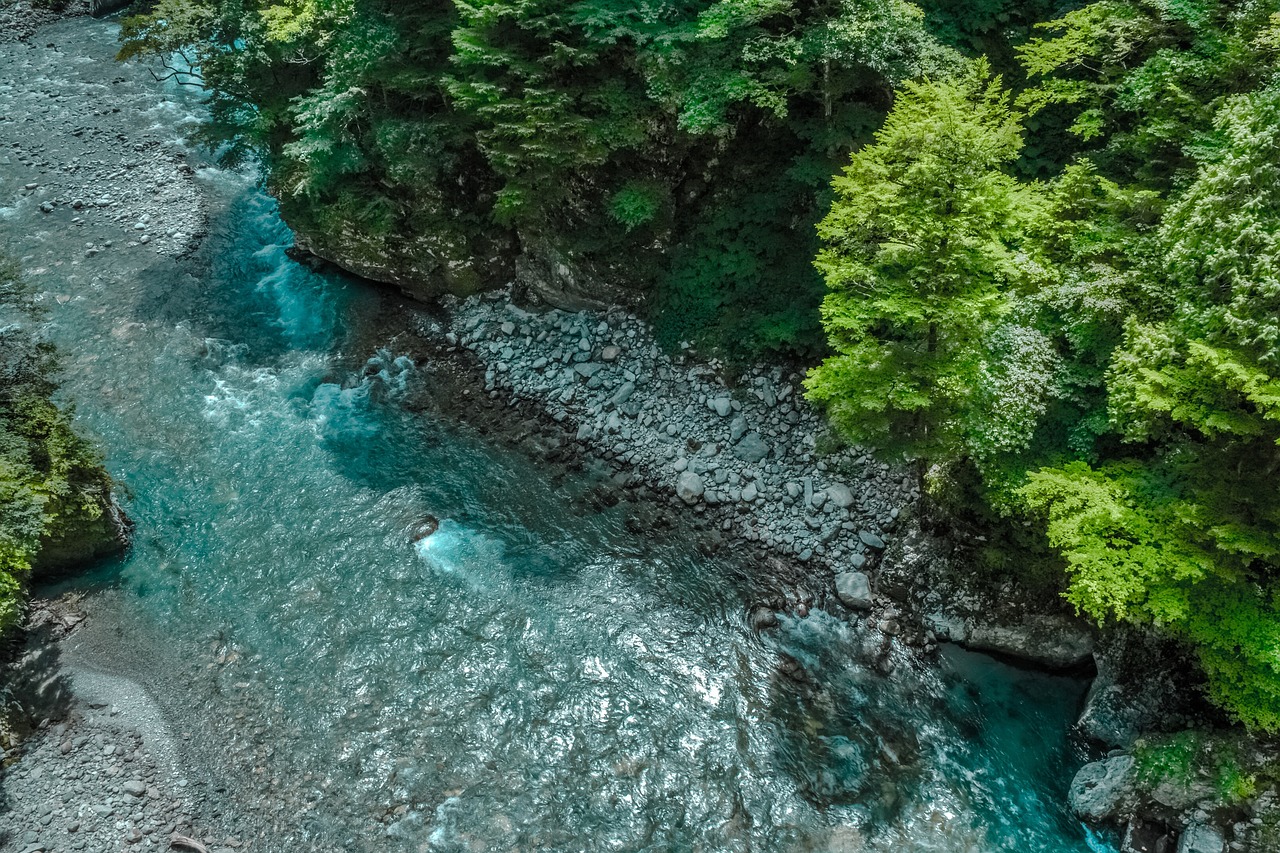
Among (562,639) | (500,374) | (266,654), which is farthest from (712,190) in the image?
(266,654)

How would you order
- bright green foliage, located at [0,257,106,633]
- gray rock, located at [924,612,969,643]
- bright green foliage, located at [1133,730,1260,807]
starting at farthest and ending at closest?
gray rock, located at [924,612,969,643] → bright green foliage, located at [0,257,106,633] → bright green foliage, located at [1133,730,1260,807]

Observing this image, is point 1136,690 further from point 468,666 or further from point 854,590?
point 468,666

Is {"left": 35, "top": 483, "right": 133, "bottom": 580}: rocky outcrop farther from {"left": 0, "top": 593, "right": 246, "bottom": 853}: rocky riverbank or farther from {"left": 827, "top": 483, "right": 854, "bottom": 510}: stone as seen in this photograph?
{"left": 827, "top": 483, "right": 854, "bottom": 510}: stone

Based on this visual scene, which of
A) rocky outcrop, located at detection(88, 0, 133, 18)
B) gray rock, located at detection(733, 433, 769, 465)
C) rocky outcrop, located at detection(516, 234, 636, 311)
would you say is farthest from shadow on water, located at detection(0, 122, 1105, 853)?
rocky outcrop, located at detection(88, 0, 133, 18)

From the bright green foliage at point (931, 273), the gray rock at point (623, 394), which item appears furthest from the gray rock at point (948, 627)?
the gray rock at point (623, 394)

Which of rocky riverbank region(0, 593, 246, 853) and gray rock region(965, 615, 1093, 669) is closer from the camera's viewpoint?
rocky riverbank region(0, 593, 246, 853)

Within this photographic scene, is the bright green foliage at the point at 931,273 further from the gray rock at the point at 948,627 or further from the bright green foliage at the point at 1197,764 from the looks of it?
the bright green foliage at the point at 1197,764
